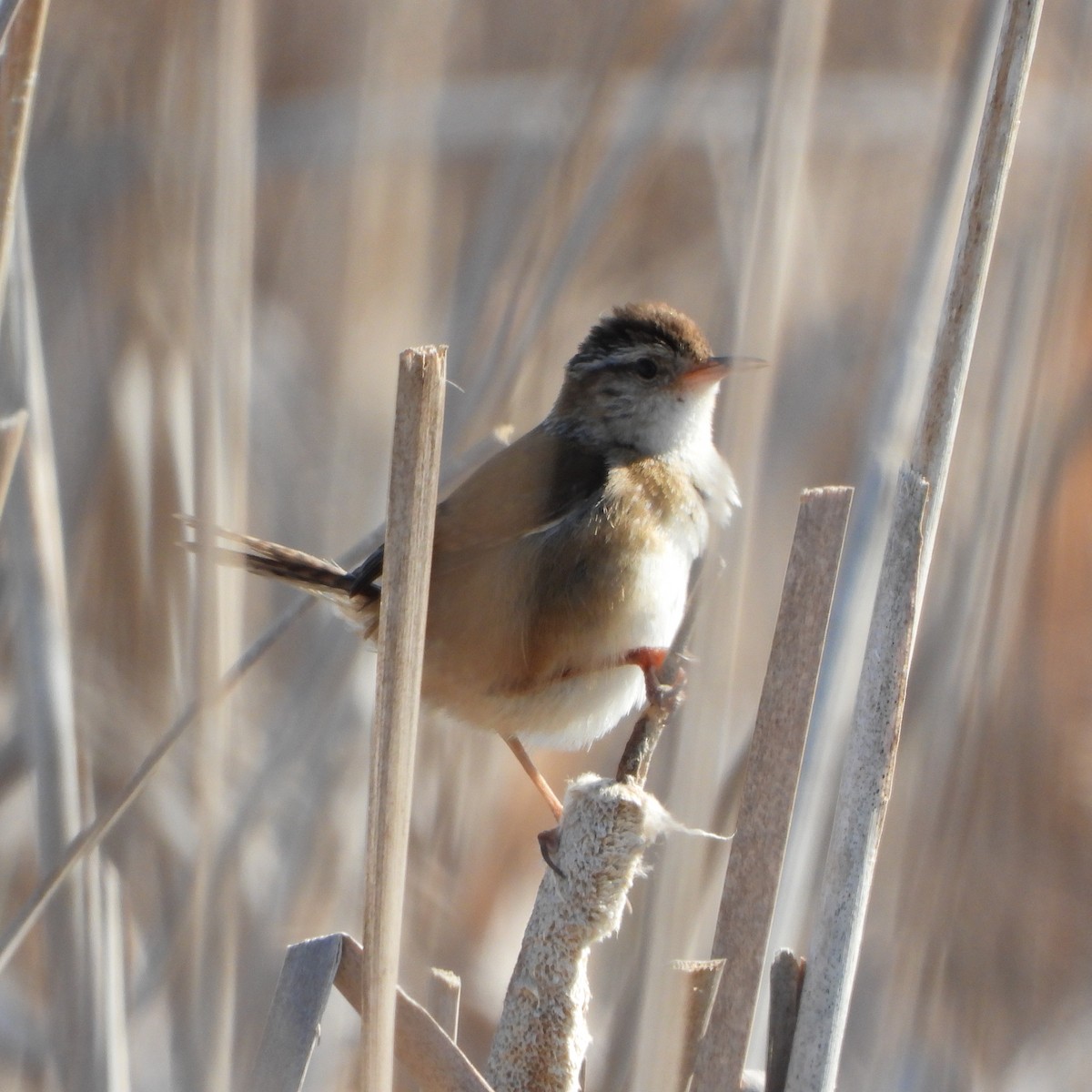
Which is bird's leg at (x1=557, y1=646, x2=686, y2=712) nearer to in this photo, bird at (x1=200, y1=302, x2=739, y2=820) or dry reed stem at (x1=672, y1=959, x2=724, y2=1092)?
bird at (x1=200, y1=302, x2=739, y2=820)

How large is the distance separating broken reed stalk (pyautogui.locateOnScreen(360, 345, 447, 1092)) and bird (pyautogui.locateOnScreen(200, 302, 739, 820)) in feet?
2.41

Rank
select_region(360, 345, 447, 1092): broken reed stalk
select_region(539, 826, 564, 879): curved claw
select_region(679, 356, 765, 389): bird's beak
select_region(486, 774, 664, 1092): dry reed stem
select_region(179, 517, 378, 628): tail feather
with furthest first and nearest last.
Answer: select_region(679, 356, 765, 389): bird's beak → select_region(179, 517, 378, 628): tail feather → select_region(539, 826, 564, 879): curved claw → select_region(486, 774, 664, 1092): dry reed stem → select_region(360, 345, 447, 1092): broken reed stalk

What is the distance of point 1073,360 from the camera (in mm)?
2361

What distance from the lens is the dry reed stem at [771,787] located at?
132cm

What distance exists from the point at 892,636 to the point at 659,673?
23.6 inches

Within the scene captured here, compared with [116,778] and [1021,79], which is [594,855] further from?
[116,778]

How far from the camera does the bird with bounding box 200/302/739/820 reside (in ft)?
6.42

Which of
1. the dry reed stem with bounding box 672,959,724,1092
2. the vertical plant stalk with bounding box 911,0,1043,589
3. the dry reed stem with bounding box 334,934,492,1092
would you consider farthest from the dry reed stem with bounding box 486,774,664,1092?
the vertical plant stalk with bounding box 911,0,1043,589

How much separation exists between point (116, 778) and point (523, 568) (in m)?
0.85

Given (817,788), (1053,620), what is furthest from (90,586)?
(1053,620)

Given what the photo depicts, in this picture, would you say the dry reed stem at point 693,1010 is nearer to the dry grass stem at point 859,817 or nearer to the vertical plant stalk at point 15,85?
the dry grass stem at point 859,817

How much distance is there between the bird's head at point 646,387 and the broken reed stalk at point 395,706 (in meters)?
1.09

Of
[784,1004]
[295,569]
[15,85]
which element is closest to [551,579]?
[295,569]

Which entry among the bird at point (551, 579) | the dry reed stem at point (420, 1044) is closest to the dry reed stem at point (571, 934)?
the dry reed stem at point (420, 1044)
